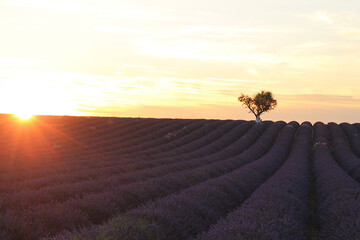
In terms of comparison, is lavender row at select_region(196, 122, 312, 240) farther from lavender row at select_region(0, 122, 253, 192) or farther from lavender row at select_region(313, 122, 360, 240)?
lavender row at select_region(0, 122, 253, 192)

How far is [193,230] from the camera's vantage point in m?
5.55

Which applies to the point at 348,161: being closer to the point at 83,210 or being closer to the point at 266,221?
the point at 266,221

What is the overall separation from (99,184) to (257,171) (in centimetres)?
592

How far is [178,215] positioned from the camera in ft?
18.1

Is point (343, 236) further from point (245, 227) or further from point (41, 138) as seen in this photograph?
point (41, 138)

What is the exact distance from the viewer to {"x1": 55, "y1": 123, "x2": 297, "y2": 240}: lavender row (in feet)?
13.9

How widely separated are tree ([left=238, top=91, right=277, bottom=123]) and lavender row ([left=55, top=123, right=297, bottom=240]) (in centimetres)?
3948

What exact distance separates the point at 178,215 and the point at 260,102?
44027 millimetres

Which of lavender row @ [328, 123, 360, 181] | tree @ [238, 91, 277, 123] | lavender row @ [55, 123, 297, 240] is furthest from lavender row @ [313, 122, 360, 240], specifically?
tree @ [238, 91, 277, 123]

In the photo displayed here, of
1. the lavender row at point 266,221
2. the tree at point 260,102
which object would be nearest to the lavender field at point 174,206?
the lavender row at point 266,221

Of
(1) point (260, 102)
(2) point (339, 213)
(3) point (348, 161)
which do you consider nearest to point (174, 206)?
(2) point (339, 213)

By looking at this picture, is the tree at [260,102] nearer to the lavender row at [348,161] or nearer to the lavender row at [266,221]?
the lavender row at [348,161]

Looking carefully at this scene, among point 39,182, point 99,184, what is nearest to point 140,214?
point 99,184

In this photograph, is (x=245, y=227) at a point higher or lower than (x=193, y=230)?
higher
